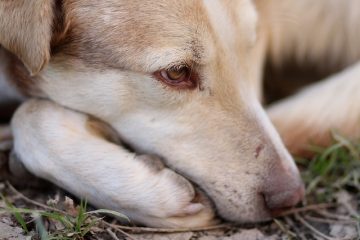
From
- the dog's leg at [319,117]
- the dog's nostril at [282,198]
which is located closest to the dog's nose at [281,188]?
the dog's nostril at [282,198]

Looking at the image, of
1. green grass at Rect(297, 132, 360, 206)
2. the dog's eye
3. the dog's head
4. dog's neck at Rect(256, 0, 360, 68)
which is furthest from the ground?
dog's neck at Rect(256, 0, 360, 68)

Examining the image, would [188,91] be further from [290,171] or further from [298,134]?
[298,134]

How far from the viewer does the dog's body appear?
203 centimetres

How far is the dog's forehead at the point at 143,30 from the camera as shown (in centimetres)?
202

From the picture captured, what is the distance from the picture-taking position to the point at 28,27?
1945mm

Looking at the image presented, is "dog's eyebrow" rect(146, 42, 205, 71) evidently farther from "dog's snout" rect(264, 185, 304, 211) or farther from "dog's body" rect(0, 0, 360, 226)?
"dog's snout" rect(264, 185, 304, 211)

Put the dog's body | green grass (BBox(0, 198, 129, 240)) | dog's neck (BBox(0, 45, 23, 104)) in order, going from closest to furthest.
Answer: green grass (BBox(0, 198, 129, 240))
the dog's body
dog's neck (BBox(0, 45, 23, 104))

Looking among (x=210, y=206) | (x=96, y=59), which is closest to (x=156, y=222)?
(x=210, y=206)

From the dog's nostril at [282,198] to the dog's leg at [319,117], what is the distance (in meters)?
0.38

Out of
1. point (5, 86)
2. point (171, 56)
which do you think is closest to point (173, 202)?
point (171, 56)

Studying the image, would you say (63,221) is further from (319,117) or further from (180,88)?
(319,117)

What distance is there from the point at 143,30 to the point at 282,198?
2.28ft

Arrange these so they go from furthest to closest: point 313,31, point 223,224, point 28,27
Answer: point 313,31, point 223,224, point 28,27

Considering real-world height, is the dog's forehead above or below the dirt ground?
above
